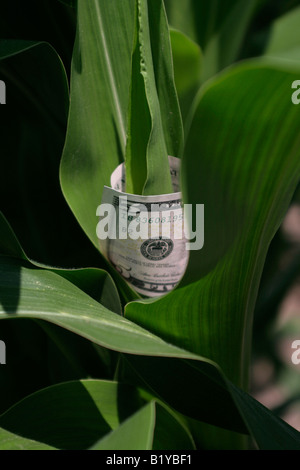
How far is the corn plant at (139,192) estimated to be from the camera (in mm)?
244

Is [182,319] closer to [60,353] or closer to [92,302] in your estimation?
[92,302]

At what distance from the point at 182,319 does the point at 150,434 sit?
11 cm

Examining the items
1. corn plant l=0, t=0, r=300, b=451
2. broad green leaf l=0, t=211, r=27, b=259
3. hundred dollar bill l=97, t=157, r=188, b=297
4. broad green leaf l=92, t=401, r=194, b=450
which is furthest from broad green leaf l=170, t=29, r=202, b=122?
broad green leaf l=92, t=401, r=194, b=450

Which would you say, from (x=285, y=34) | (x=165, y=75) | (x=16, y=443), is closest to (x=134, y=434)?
(x=16, y=443)

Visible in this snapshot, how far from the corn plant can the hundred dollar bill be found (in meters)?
0.01

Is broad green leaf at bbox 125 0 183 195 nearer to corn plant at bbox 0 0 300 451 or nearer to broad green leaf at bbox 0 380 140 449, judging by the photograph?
corn plant at bbox 0 0 300 451

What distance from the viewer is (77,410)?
39 centimetres

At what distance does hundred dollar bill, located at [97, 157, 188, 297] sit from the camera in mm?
366

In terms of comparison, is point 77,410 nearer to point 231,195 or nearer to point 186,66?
point 231,195

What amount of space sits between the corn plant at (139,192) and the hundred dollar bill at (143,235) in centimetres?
1

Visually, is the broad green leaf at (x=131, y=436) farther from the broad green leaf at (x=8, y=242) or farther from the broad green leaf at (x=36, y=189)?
the broad green leaf at (x=36, y=189)

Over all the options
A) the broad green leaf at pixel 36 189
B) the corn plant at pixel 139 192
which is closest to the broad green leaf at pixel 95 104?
the corn plant at pixel 139 192

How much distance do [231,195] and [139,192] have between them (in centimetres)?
14

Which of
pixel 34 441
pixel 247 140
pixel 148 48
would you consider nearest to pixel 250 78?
pixel 247 140
